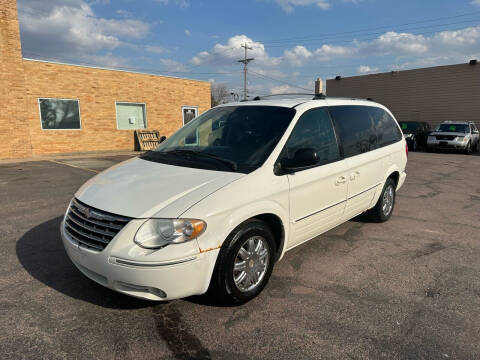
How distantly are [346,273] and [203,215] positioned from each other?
1.93 meters

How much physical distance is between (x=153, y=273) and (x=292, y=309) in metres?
1.26

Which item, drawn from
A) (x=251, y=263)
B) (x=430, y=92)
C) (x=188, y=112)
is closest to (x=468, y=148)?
(x=430, y=92)

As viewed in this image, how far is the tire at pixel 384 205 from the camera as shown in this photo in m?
5.00

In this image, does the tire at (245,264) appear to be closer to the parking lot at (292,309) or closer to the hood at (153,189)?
the parking lot at (292,309)

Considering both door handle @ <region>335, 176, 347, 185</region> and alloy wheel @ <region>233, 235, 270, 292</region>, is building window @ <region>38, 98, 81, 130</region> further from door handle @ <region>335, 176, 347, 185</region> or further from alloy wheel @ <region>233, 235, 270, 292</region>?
alloy wheel @ <region>233, 235, 270, 292</region>

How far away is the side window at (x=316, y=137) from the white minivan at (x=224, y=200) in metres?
0.01

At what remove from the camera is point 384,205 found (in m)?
5.14

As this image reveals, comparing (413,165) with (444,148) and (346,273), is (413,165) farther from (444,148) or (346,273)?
(346,273)

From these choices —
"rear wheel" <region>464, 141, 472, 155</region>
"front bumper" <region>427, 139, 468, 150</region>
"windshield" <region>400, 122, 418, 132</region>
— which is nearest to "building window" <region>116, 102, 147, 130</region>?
"windshield" <region>400, 122, 418, 132</region>

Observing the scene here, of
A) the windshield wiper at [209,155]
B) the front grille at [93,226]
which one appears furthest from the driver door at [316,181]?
the front grille at [93,226]

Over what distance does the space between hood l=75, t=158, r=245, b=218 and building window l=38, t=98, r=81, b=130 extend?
13.1 meters

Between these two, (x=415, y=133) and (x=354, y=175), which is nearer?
(x=354, y=175)

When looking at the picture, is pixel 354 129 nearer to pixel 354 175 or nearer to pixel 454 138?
pixel 354 175

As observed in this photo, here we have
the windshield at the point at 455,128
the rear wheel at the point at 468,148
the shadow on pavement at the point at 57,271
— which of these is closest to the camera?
the shadow on pavement at the point at 57,271
